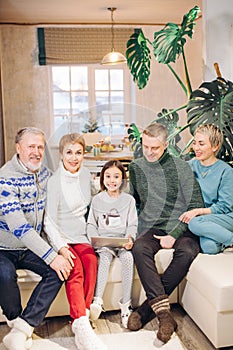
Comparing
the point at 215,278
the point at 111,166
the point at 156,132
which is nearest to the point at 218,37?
the point at 156,132

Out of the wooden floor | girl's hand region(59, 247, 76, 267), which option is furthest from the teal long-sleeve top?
girl's hand region(59, 247, 76, 267)

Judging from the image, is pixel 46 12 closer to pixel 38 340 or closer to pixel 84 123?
pixel 84 123

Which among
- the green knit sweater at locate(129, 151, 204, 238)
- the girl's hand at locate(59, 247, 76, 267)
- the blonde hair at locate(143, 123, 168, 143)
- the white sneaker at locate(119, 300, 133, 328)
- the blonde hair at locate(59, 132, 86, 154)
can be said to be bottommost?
the white sneaker at locate(119, 300, 133, 328)

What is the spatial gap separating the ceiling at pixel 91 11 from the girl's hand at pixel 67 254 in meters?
3.48

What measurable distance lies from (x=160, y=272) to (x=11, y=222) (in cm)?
93

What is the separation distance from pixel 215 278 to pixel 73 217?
89 cm

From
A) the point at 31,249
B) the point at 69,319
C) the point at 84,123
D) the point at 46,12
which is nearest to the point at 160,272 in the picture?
the point at 69,319

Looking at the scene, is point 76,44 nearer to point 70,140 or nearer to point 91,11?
point 91,11

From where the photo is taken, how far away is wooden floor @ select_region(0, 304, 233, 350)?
248cm

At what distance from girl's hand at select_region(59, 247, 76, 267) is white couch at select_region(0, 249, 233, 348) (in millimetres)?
217

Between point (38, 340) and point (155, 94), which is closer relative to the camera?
point (38, 340)

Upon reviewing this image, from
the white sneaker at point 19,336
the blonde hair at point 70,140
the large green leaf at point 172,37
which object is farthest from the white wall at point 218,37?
the white sneaker at point 19,336

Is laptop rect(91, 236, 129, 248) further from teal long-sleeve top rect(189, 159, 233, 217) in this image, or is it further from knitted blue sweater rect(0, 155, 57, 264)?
teal long-sleeve top rect(189, 159, 233, 217)

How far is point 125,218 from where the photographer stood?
2.85 m
